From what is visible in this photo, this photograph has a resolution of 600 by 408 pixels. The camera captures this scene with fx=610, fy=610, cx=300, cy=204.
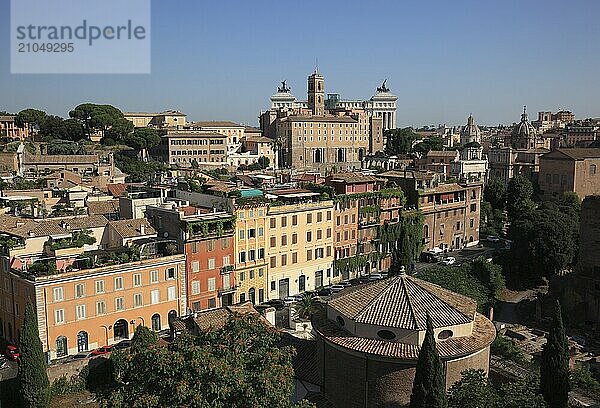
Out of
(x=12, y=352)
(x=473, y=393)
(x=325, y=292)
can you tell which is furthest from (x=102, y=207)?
(x=473, y=393)

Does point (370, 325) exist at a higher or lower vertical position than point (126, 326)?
higher

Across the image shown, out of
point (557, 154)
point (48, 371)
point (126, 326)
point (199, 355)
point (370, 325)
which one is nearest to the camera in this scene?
point (199, 355)

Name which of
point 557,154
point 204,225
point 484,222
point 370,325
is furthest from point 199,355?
point 557,154

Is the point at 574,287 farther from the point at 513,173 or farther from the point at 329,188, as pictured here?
the point at 513,173

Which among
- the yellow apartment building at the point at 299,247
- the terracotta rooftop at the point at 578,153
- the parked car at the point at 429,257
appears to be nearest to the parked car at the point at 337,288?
the yellow apartment building at the point at 299,247

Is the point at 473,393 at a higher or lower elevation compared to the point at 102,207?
lower

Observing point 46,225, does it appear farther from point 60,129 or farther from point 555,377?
point 60,129

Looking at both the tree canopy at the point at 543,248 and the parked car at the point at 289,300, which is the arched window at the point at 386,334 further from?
the tree canopy at the point at 543,248
